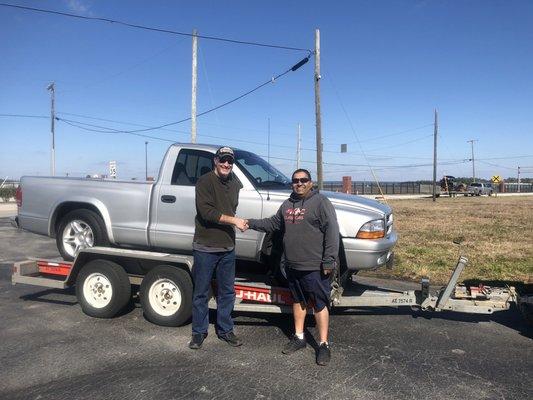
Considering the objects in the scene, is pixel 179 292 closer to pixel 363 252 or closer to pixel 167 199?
pixel 167 199

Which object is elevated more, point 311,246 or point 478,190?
point 478,190

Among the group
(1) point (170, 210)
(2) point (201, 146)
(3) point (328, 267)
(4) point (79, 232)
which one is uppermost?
(2) point (201, 146)

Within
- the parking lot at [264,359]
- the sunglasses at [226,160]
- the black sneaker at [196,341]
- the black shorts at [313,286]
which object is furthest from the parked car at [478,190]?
the black sneaker at [196,341]

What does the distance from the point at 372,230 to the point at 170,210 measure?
2391 millimetres

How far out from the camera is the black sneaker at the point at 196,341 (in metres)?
4.73

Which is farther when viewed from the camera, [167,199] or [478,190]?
[478,190]

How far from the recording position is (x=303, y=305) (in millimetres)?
4840

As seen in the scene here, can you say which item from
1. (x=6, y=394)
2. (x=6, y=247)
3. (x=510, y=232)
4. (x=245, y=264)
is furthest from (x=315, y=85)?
(x=6, y=394)

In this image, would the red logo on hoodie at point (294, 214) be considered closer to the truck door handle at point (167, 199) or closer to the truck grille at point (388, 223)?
the truck grille at point (388, 223)

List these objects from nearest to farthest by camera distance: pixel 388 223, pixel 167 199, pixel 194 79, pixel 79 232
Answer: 1. pixel 388 223
2. pixel 167 199
3. pixel 79 232
4. pixel 194 79

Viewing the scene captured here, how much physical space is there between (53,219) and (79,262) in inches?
36.6

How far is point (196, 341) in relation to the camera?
188 inches

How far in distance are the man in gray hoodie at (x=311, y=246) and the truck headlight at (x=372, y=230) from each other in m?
0.75

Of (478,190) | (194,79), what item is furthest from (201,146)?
(478,190)
